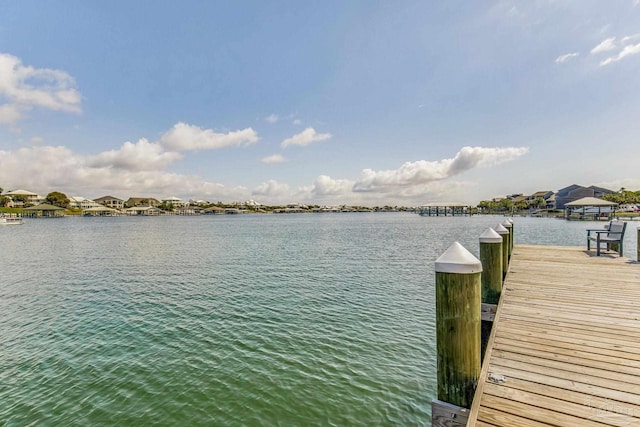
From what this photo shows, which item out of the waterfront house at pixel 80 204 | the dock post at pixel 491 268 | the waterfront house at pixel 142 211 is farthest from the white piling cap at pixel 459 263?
the waterfront house at pixel 80 204

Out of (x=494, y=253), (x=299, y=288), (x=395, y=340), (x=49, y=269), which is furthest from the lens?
(x=49, y=269)

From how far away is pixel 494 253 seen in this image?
6469mm

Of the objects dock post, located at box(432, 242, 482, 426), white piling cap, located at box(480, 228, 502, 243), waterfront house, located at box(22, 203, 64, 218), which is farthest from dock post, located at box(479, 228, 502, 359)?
waterfront house, located at box(22, 203, 64, 218)

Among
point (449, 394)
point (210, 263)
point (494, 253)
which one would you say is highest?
point (494, 253)

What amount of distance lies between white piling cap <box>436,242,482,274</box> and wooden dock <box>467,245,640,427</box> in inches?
47.8

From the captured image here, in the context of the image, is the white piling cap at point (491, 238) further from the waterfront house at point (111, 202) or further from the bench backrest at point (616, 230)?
the waterfront house at point (111, 202)

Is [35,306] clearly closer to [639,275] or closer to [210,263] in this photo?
[210,263]

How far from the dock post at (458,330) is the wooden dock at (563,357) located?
25 cm

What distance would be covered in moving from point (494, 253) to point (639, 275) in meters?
4.11

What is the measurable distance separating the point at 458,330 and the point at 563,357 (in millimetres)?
1505

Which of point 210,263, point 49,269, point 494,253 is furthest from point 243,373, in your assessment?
point 49,269

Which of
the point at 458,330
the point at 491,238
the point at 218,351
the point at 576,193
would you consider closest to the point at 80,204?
the point at 218,351

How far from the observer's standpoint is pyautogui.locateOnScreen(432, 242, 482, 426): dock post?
3.40 m

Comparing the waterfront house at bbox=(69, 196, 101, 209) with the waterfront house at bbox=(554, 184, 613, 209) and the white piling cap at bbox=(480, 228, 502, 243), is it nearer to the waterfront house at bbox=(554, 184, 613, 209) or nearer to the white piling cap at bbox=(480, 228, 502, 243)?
the white piling cap at bbox=(480, 228, 502, 243)
